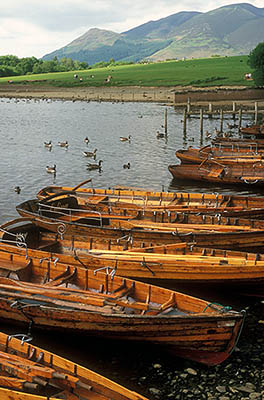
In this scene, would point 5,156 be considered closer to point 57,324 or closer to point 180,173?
point 180,173

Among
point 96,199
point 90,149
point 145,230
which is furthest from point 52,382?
point 90,149

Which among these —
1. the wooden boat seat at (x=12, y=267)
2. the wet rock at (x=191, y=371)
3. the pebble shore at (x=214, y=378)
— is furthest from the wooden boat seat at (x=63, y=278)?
the wet rock at (x=191, y=371)

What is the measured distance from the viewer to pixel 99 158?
156ft

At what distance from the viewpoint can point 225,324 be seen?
40.6ft

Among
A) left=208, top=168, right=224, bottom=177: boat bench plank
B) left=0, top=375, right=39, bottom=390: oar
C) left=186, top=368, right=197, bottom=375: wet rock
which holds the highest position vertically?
left=208, top=168, right=224, bottom=177: boat bench plank

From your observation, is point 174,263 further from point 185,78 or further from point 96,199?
point 185,78

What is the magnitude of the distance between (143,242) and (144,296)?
4.78 m

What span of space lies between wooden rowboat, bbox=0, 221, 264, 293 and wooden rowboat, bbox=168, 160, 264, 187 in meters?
17.1

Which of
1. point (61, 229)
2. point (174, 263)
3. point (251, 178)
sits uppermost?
point (251, 178)

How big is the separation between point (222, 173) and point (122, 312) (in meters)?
22.8

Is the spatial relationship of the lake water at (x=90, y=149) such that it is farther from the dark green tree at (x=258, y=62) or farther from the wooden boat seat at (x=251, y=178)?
the dark green tree at (x=258, y=62)

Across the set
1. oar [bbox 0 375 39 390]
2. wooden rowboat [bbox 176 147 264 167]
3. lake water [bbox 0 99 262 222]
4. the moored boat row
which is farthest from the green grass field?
oar [bbox 0 375 39 390]

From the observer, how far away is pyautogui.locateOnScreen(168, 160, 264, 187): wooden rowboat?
111ft

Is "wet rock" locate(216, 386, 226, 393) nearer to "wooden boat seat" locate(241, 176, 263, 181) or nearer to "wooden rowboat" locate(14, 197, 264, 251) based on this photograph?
"wooden rowboat" locate(14, 197, 264, 251)
